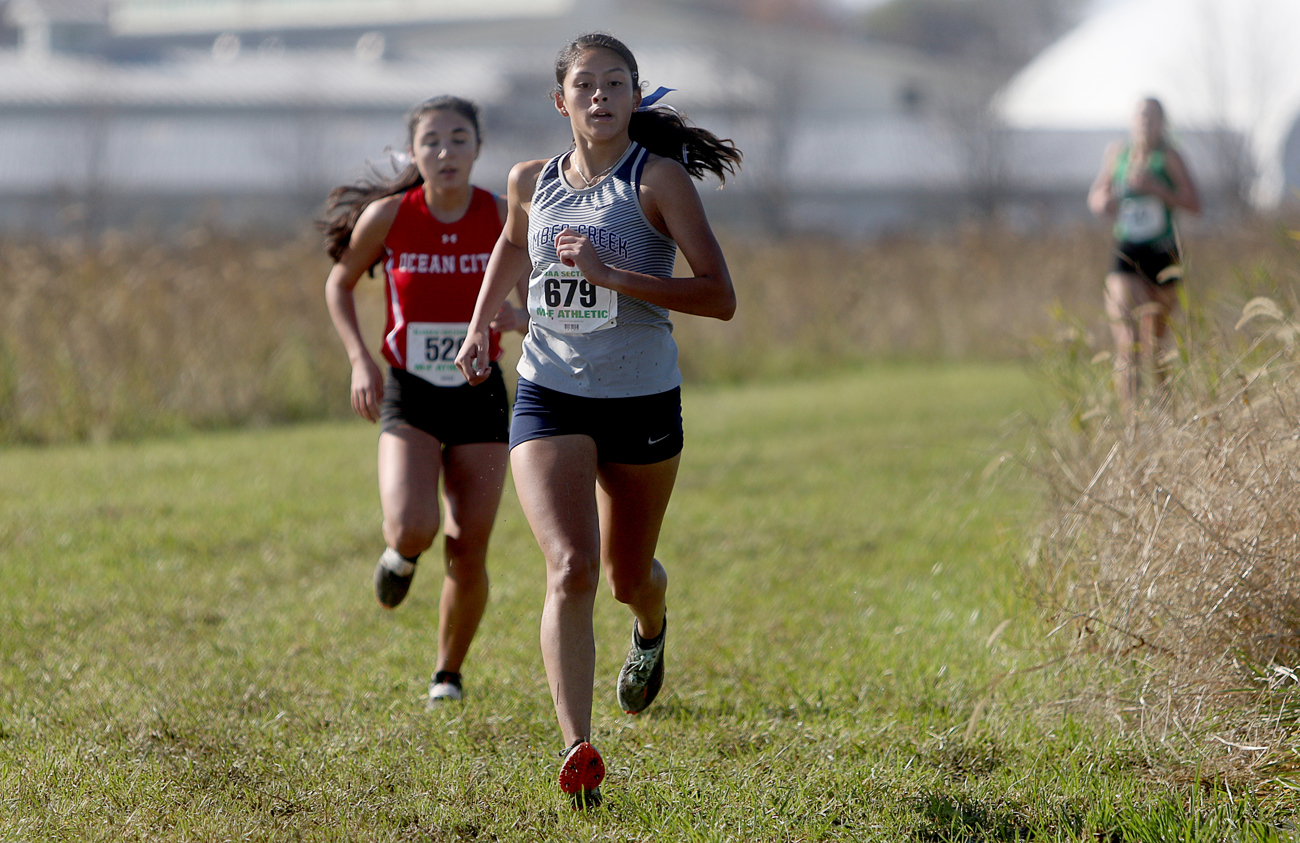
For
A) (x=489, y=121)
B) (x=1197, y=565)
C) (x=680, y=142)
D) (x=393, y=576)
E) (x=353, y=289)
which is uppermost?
(x=489, y=121)

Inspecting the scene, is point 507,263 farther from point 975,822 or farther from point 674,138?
point 975,822

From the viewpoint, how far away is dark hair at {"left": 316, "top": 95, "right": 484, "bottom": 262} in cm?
488

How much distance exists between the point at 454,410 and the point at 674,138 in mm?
1347

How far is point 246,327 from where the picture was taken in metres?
11.9

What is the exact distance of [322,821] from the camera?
139 inches

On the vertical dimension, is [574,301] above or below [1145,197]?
below

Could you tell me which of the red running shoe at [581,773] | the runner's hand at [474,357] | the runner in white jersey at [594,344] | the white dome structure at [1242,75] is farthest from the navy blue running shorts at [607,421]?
the white dome structure at [1242,75]

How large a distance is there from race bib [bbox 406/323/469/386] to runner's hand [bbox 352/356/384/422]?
132 mm

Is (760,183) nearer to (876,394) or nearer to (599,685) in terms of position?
(876,394)

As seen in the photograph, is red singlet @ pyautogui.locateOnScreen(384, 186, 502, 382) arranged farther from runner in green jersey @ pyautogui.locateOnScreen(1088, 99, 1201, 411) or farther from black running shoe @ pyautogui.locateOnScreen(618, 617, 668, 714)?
runner in green jersey @ pyautogui.locateOnScreen(1088, 99, 1201, 411)

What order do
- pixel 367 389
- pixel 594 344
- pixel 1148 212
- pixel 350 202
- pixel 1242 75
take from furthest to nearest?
1. pixel 1242 75
2. pixel 1148 212
3. pixel 350 202
4. pixel 367 389
5. pixel 594 344

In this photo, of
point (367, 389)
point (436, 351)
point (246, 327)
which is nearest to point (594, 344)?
point (436, 351)

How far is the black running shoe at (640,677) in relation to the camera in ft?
14.3

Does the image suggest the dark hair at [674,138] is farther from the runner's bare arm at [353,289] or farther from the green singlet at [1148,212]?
the green singlet at [1148,212]
